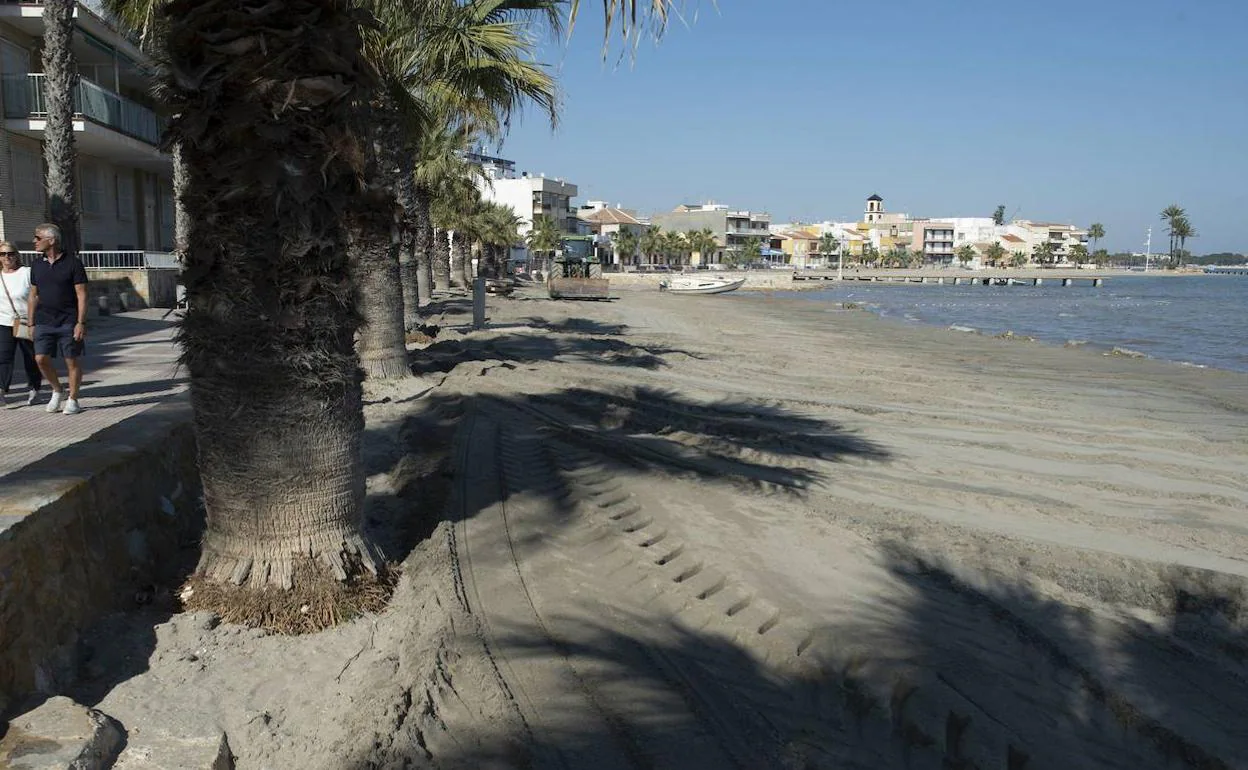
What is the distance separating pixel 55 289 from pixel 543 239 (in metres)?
68.9

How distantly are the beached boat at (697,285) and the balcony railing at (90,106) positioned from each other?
4096 cm

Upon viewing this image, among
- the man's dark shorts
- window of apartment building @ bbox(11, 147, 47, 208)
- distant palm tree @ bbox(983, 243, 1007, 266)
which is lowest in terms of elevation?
the man's dark shorts

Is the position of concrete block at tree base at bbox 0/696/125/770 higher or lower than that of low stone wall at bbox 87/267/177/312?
lower

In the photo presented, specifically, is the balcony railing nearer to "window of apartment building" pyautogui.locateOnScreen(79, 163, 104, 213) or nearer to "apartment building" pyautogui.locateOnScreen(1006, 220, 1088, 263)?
"window of apartment building" pyautogui.locateOnScreen(79, 163, 104, 213)

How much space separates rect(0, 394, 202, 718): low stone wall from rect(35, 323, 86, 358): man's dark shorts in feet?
8.23

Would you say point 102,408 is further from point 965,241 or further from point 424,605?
point 965,241

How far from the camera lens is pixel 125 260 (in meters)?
21.1

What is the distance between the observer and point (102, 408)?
8.02 m

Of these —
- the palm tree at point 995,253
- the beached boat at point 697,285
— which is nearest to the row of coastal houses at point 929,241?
the palm tree at point 995,253

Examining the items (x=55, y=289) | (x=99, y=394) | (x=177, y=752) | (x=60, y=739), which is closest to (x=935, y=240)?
(x=99, y=394)

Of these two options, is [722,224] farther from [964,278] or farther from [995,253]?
[995,253]

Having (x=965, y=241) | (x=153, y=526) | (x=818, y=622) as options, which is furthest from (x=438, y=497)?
(x=965, y=241)

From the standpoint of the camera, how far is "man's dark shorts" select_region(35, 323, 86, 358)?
7.46m

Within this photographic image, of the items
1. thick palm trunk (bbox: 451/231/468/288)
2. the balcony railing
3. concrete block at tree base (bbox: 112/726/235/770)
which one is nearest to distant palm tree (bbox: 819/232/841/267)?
thick palm trunk (bbox: 451/231/468/288)
